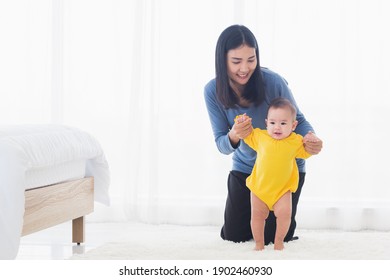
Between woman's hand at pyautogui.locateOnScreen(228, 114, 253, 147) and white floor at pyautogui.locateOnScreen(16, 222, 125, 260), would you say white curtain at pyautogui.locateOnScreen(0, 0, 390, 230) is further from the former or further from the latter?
woman's hand at pyautogui.locateOnScreen(228, 114, 253, 147)

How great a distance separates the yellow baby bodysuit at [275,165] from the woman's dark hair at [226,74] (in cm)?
25

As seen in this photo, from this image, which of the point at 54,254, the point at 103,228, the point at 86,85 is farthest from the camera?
the point at 86,85

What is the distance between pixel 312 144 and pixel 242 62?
468mm

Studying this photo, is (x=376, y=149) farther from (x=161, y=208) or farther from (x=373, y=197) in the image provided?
(x=161, y=208)

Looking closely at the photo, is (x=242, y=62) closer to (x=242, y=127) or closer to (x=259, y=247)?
(x=242, y=127)

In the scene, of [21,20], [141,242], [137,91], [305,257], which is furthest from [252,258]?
[21,20]

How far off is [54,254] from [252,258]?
0.97m

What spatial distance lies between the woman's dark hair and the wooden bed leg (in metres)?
0.90

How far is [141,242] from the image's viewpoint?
11.3ft

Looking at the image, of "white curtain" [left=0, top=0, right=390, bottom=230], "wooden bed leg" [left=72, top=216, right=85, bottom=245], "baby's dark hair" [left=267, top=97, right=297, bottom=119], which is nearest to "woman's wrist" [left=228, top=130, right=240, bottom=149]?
"baby's dark hair" [left=267, top=97, right=297, bottom=119]

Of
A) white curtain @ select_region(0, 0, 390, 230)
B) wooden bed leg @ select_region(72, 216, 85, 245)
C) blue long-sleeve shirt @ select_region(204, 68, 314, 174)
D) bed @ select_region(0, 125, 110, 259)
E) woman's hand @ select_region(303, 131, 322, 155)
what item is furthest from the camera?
white curtain @ select_region(0, 0, 390, 230)

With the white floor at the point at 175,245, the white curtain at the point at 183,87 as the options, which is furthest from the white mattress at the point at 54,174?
the white curtain at the point at 183,87

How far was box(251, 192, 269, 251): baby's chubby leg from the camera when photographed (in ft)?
10.1

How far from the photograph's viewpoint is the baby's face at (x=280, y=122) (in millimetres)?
2996
